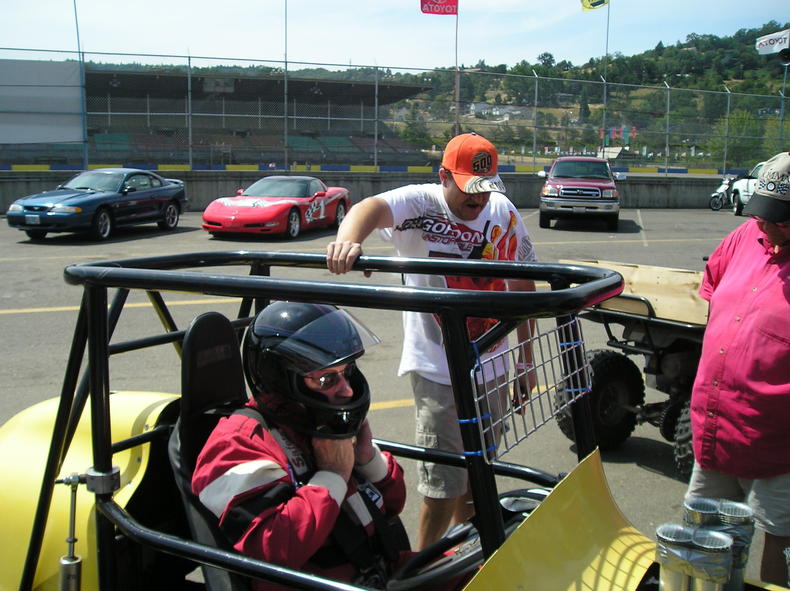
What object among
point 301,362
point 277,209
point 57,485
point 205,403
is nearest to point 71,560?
point 57,485

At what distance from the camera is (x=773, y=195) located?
8.38ft

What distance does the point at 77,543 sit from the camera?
199 cm

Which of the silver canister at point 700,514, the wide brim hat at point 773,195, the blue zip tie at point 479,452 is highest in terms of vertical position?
the wide brim hat at point 773,195

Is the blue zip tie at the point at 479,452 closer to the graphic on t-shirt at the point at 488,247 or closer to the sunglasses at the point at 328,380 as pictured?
the sunglasses at the point at 328,380

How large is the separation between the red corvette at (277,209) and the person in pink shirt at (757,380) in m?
12.6

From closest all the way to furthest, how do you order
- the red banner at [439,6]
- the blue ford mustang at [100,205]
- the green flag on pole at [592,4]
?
the blue ford mustang at [100,205]
the red banner at [439,6]
the green flag on pole at [592,4]

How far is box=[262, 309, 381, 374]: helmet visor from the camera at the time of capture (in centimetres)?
193

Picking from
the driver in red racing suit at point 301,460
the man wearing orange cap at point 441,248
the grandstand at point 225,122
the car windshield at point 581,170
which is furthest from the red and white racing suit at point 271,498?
the grandstand at point 225,122

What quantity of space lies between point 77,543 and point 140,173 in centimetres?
1511

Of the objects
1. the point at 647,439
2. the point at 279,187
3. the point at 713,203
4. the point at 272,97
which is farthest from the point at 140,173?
the point at 713,203

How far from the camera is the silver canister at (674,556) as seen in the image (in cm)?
151

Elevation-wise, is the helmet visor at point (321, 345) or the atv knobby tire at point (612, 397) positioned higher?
the helmet visor at point (321, 345)

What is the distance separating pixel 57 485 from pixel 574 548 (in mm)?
1440

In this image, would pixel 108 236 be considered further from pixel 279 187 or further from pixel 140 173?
pixel 279 187
